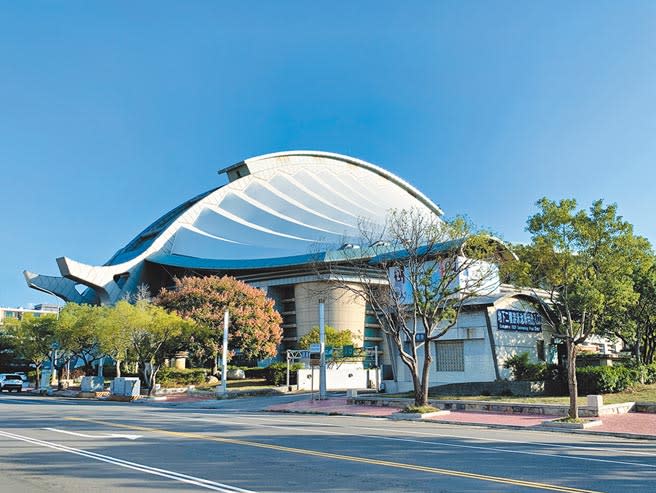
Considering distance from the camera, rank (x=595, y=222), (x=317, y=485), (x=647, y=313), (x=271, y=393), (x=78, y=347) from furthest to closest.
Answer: (x=78, y=347)
(x=271, y=393)
(x=647, y=313)
(x=595, y=222)
(x=317, y=485)

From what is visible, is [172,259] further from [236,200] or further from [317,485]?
[317,485]

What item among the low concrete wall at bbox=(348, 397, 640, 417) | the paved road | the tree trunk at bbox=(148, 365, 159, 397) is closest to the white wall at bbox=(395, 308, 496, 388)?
the low concrete wall at bbox=(348, 397, 640, 417)

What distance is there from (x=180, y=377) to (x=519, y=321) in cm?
2567

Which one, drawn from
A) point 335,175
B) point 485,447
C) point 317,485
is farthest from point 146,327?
point 335,175

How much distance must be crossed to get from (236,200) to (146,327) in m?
47.8

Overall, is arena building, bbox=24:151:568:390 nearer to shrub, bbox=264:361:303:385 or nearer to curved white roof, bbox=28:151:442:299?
curved white roof, bbox=28:151:442:299

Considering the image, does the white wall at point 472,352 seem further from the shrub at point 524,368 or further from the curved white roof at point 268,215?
the curved white roof at point 268,215

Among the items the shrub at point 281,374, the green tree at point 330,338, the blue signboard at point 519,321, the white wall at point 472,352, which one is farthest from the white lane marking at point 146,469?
the green tree at point 330,338

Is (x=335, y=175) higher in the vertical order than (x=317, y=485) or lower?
higher

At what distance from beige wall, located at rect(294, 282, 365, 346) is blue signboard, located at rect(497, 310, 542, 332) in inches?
1079

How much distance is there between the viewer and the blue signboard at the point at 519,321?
2883cm

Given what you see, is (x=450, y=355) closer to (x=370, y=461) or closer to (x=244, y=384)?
(x=244, y=384)

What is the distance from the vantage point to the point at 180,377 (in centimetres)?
4412

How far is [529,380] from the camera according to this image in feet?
88.4
